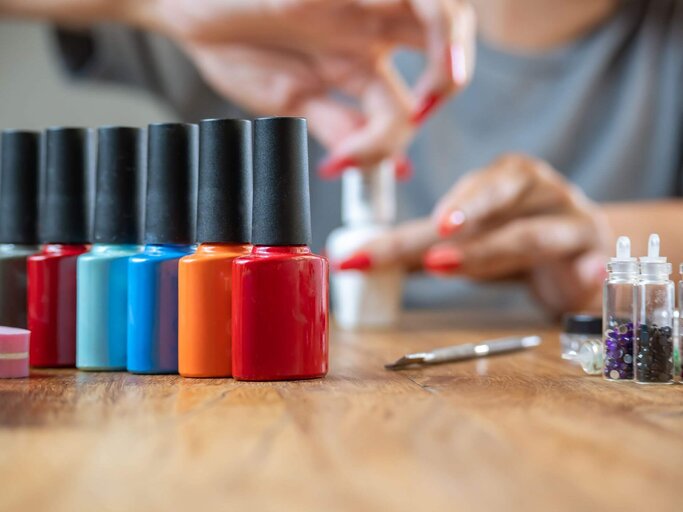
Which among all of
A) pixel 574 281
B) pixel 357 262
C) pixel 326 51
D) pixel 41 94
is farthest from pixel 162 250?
pixel 41 94

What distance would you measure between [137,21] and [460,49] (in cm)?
48

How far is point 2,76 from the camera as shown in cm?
188

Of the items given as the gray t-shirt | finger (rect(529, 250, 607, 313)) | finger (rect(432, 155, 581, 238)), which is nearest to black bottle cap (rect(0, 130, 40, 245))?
finger (rect(432, 155, 581, 238))

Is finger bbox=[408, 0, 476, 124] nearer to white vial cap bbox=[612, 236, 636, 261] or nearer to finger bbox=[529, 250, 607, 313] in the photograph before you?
finger bbox=[529, 250, 607, 313]

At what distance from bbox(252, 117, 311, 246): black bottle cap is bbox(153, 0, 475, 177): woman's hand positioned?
49cm

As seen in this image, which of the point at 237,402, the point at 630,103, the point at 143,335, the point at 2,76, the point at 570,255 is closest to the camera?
→ the point at 237,402

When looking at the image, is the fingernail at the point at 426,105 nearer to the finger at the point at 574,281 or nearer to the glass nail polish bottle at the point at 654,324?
the finger at the point at 574,281

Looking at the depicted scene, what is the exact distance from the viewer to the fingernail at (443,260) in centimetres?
111

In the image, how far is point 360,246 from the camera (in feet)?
3.58

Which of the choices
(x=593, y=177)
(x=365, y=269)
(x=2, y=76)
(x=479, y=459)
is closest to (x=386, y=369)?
(x=479, y=459)

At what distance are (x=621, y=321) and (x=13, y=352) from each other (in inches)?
16.2

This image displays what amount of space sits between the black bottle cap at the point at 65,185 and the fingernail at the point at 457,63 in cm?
49

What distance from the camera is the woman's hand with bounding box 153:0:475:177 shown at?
3.44ft

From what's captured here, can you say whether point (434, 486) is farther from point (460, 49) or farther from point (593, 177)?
point (593, 177)
